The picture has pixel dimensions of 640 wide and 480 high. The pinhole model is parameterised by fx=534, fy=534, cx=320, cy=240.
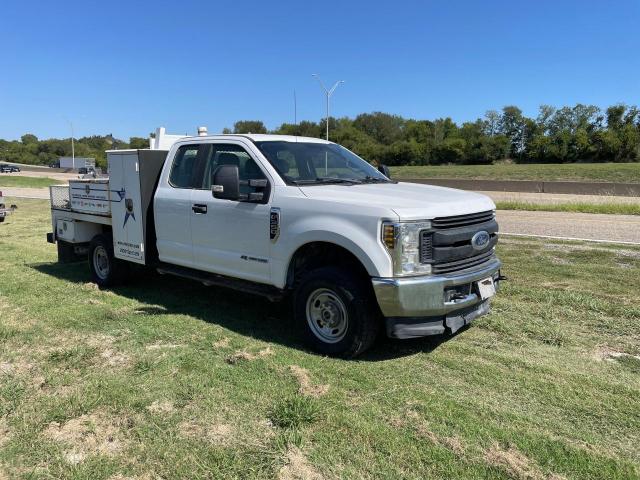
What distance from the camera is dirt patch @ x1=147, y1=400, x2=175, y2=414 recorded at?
378 cm

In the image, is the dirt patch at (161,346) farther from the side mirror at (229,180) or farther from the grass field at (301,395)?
the side mirror at (229,180)

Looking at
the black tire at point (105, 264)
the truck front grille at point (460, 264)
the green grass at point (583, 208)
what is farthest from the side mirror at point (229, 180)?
the green grass at point (583, 208)

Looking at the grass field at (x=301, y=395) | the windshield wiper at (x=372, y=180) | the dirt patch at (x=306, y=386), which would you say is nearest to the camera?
Answer: the grass field at (x=301, y=395)

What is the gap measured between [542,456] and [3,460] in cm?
322

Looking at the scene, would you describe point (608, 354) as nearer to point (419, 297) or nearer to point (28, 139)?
point (419, 297)

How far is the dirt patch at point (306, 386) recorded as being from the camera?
13.0 feet

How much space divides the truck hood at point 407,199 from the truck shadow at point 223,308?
1342mm

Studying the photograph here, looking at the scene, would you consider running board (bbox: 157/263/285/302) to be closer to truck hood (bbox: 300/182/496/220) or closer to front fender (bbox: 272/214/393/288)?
front fender (bbox: 272/214/393/288)

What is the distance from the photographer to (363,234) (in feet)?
14.4

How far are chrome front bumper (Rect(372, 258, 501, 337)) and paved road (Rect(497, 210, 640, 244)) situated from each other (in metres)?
8.20

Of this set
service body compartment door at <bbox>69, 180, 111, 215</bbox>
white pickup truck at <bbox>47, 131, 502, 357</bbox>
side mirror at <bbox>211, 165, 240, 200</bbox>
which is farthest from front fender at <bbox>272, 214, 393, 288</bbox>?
service body compartment door at <bbox>69, 180, 111, 215</bbox>

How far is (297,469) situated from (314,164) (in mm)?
3354

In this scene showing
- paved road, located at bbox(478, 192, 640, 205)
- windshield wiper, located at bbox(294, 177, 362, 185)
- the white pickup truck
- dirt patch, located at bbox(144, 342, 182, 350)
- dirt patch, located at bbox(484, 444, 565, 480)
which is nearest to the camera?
dirt patch, located at bbox(484, 444, 565, 480)

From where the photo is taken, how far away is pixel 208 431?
349 cm
